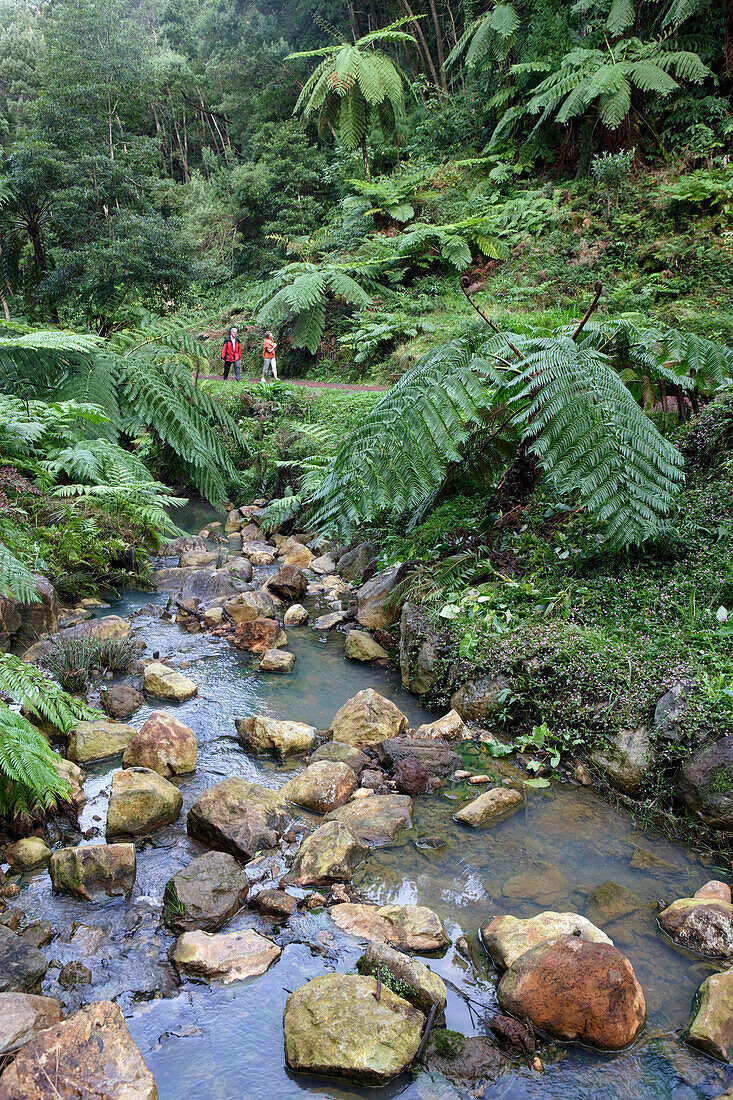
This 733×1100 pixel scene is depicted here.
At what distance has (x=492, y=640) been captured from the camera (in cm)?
379

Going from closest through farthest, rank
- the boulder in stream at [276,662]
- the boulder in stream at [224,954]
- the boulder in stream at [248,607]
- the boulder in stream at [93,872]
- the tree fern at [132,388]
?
1. the boulder in stream at [224,954]
2. the boulder in stream at [93,872]
3. the boulder in stream at [276,662]
4. the boulder in stream at [248,607]
5. the tree fern at [132,388]

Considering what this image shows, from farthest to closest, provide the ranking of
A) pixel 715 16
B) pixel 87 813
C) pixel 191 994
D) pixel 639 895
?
pixel 715 16
pixel 87 813
pixel 639 895
pixel 191 994

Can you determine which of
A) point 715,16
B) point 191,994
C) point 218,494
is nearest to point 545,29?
point 715,16

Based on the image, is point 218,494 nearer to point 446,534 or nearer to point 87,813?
point 446,534

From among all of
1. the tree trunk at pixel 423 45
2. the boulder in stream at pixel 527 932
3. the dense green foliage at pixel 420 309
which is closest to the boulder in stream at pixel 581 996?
the boulder in stream at pixel 527 932

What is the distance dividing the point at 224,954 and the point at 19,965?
612 millimetres

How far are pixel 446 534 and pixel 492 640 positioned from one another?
1.33m

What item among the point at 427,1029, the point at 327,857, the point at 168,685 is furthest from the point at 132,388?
the point at 427,1029

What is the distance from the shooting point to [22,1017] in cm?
181

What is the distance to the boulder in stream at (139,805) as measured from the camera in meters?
2.88

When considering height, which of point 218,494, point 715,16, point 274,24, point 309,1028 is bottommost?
point 218,494

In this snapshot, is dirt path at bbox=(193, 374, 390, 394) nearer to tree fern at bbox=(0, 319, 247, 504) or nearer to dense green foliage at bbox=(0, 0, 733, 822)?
dense green foliage at bbox=(0, 0, 733, 822)

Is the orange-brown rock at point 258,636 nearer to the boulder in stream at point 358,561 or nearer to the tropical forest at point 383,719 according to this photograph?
the tropical forest at point 383,719

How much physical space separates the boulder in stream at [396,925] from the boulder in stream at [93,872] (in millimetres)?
785
